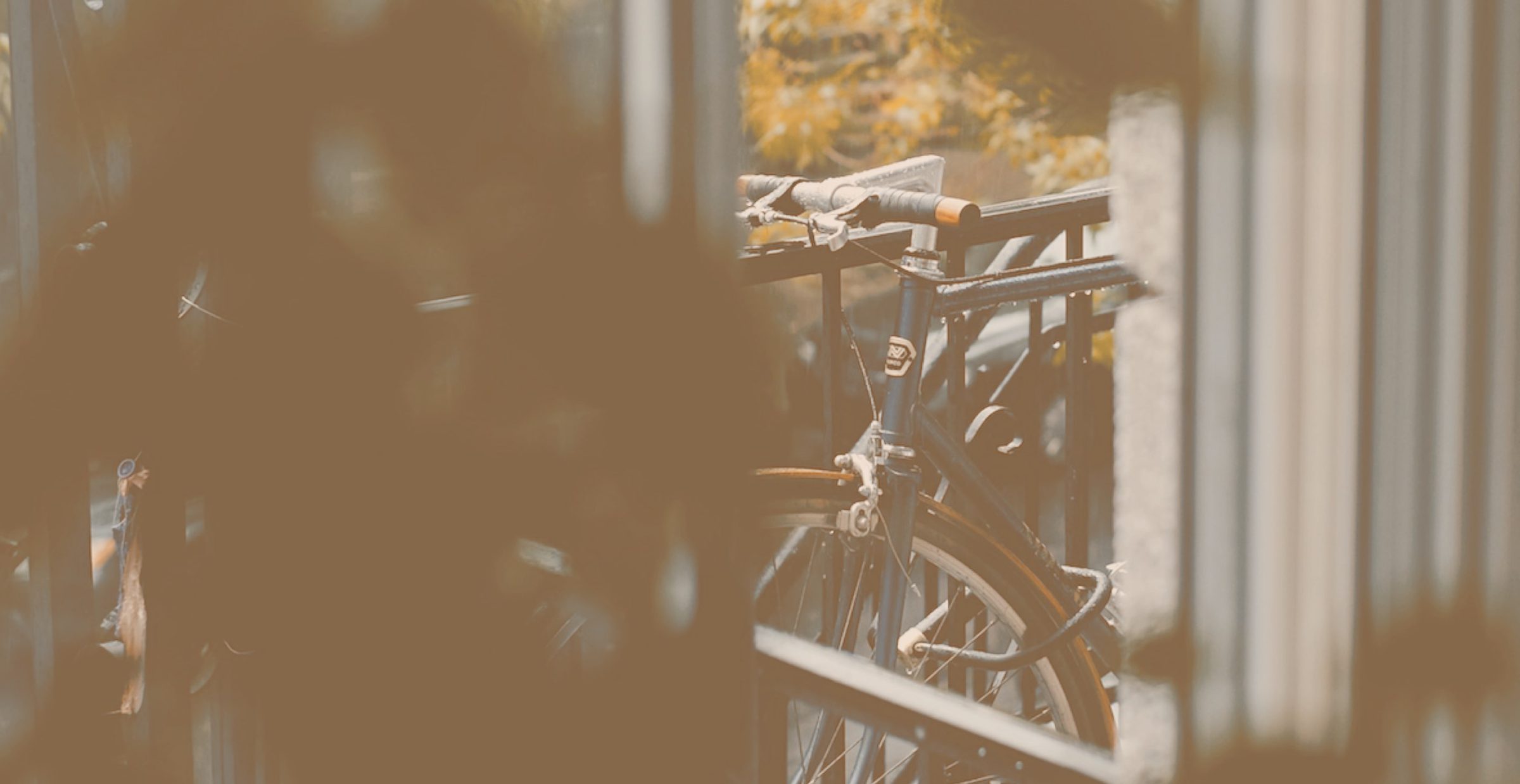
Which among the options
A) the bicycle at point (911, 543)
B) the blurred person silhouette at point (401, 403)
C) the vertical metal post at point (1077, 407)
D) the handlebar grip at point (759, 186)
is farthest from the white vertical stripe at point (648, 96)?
the vertical metal post at point (1077, 407)

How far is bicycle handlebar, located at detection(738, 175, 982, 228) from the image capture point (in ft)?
7.57

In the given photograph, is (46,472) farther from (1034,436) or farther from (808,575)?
(1034,436)

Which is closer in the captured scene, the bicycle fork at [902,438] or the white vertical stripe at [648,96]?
the white vertical stripe at [648,96]

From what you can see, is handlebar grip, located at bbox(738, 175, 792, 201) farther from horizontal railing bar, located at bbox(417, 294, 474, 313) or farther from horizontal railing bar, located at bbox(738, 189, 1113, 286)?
horizontal railing bar, located at bbox(417, 294, 474, 313)

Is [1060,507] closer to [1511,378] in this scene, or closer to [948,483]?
[948,483]

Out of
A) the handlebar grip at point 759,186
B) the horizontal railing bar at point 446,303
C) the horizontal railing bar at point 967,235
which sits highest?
the handlebar grip at point 759,186

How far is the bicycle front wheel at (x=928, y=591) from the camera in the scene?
2773mm

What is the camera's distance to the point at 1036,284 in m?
2.89

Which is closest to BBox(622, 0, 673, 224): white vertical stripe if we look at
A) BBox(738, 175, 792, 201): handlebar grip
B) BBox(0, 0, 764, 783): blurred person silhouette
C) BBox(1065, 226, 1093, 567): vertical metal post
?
BBox(0, 0, 764, 783): blurred person silhouette

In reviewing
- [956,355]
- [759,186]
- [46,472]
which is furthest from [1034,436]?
[46,472]

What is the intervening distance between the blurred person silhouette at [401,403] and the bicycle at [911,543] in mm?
525

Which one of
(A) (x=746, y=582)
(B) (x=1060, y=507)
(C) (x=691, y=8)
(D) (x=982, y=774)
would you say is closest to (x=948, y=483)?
(D) (x=982, y=774)

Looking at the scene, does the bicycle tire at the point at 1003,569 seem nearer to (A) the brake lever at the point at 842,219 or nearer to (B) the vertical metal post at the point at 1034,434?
(B) the vertical metal post at the point at 1034,434

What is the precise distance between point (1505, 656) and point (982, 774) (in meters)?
2.01
